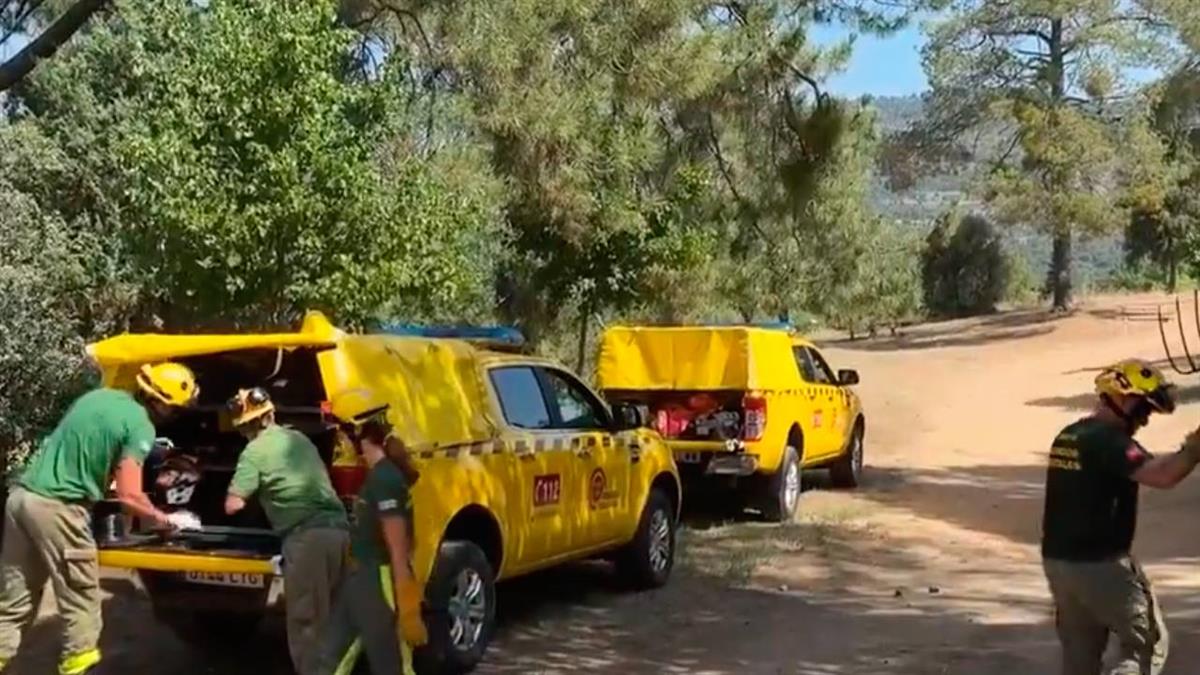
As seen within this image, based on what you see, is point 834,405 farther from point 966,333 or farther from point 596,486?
point 966,333

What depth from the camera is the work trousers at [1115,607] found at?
623 centimetres

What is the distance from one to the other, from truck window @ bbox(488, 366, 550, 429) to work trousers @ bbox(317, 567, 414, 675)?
2528 mm

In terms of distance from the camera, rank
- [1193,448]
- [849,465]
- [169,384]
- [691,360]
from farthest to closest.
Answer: [849,465] < [691,360] < [169,384] < [1193,448]

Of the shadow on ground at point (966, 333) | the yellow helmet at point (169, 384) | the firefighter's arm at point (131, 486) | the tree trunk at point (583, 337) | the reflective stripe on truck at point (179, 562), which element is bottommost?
the reflective stripe on truck at point (179, 562)

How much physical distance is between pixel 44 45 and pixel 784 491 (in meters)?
7.61

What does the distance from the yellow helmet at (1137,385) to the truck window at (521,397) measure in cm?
412

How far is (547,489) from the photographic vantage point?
9734 millimetres

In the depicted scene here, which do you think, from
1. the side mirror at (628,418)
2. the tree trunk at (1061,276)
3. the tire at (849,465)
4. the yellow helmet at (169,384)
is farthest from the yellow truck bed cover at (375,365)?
the tree trunk at (1061,276)

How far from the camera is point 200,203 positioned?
1259 centimetres

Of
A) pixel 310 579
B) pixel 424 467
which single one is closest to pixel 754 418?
pixel 424 467

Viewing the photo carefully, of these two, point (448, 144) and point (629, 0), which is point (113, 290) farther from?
point (629, 0)

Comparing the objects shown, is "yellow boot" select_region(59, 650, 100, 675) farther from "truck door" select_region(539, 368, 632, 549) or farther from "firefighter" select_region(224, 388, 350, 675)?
"truck door" select_region(539, 368, 632, 549)

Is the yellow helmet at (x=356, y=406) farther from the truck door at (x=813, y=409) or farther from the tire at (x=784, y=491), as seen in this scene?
the truck door at (x=813, y=409)

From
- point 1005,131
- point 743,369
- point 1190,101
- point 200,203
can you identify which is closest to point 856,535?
point 743,369
